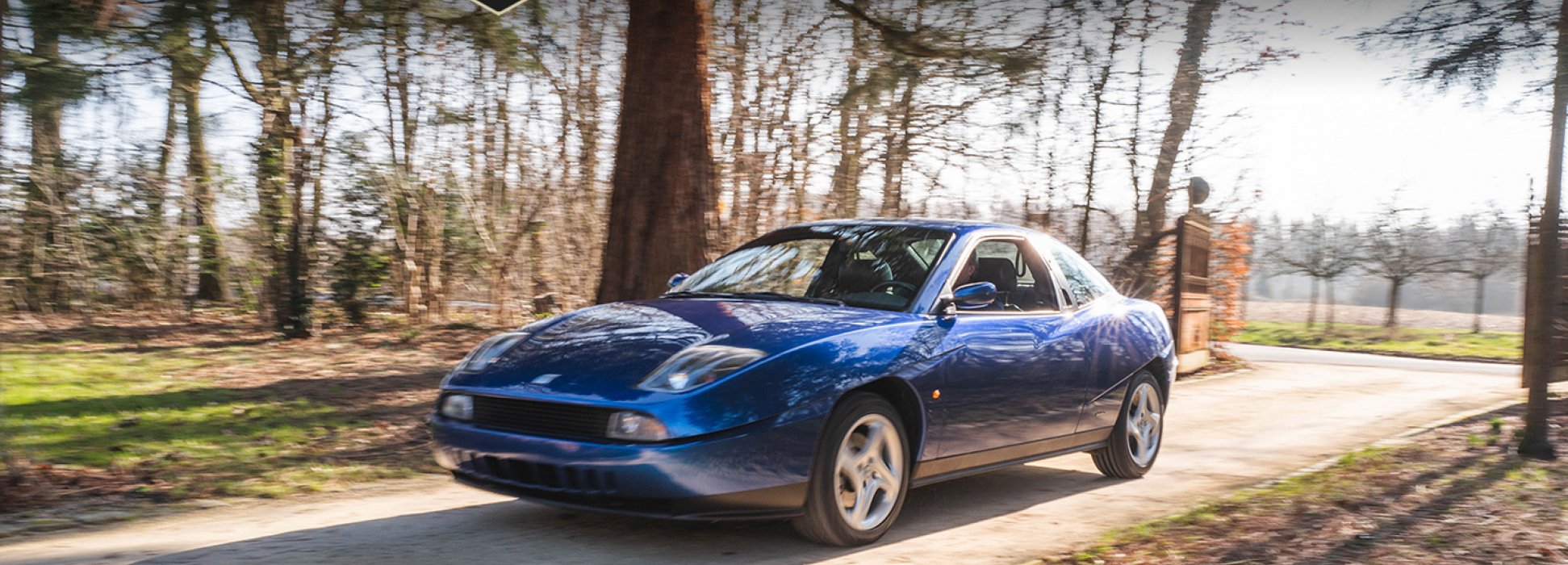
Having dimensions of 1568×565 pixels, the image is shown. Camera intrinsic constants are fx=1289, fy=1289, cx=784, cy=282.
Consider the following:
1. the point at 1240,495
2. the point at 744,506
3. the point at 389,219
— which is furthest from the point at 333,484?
the point at 389,219

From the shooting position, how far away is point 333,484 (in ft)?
23.7

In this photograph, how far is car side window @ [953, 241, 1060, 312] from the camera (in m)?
6.92

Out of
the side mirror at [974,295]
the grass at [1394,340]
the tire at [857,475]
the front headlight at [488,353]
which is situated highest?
the side mirror at [974,295]

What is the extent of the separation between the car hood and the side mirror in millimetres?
309

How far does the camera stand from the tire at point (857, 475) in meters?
5.39

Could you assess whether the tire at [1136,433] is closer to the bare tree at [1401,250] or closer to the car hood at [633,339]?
the car hood at [633,339]

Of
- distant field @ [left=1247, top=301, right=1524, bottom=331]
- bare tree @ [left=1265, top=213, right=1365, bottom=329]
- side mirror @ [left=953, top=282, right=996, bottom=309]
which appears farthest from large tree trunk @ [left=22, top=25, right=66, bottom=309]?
distant field @ [left=1247, top=301, right=1524, bottom=331]

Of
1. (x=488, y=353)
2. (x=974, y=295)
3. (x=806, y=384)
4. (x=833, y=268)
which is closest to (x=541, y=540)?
(x=488, y=353)

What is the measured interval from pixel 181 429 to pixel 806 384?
5.09 m

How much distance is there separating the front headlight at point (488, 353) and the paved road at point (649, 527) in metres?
0.74

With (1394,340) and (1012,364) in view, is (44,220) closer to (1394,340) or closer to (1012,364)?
(1012,364)

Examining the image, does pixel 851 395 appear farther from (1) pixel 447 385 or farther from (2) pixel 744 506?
(1) pixel 447 385

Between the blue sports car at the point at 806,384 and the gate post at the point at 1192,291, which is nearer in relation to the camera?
the blue sports car at the point at 806,384

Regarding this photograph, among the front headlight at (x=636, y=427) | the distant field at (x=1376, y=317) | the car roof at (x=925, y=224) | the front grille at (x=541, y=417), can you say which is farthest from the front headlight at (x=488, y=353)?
the distant field at (x=1376, y=317)
